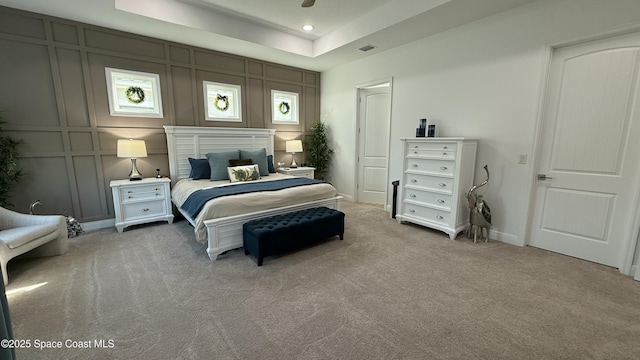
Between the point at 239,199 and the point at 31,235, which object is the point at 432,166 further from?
the point at 31,235

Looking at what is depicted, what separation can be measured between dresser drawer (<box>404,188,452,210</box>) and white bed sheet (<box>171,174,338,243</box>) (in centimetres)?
122

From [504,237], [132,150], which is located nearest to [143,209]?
[132,150]

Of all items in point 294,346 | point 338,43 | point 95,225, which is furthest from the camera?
point 338,43

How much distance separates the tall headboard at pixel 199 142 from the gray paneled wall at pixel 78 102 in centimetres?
19

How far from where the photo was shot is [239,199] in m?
3.16

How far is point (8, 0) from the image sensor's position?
3.17 meters

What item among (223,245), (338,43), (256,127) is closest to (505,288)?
(223,245)

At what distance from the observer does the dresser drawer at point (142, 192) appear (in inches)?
152

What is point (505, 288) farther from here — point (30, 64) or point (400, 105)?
point (30, 64)

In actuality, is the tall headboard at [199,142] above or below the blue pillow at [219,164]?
above

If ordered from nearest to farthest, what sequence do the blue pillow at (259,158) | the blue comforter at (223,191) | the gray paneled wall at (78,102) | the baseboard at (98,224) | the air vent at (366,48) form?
1. the blue comforter at (223,191)
2. the gray paneled wall at (78,102)
3. the baseboard at (98,224)
4. the air vent at (366,48)
5. the blue pillow at (259,158)

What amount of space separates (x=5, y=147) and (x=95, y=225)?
1.42 metres

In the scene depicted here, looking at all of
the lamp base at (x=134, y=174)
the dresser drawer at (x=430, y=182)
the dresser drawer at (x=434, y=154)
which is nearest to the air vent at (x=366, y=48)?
the dresser drawer at (x=434, y=154)

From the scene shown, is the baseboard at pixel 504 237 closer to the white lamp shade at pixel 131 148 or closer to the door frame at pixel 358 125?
the door frame at pixel 358 125
